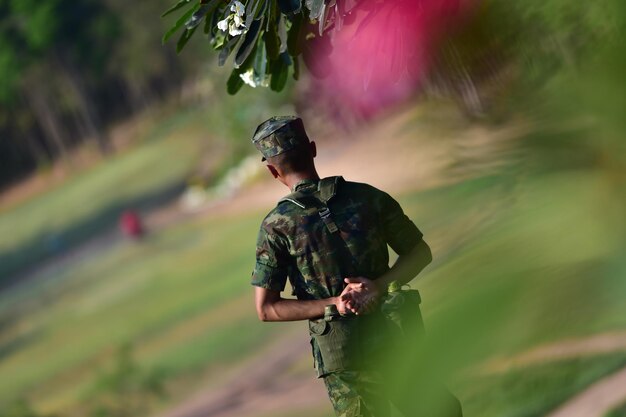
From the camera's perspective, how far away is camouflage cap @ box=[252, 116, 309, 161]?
3707mm

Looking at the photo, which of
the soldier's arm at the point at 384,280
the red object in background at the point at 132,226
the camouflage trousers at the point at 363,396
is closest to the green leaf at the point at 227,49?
the soldier's arm at the point at 384,280

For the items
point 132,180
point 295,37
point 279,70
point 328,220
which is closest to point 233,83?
point 279,70

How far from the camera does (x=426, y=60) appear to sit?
211 cm

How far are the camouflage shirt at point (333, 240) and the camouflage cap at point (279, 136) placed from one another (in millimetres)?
129

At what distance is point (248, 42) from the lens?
4.05m

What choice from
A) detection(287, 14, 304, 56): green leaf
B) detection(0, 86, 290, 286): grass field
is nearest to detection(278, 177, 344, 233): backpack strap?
detection(287, 14, 304, 56): green leaf

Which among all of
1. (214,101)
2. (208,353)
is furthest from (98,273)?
(208,353)

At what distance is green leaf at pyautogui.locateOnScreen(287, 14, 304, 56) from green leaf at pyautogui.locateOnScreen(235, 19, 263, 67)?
0.29 meters

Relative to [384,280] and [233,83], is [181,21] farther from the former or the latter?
[384,280]

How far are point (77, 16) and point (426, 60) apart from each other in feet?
148

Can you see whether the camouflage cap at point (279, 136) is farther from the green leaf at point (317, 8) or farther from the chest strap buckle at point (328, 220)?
the green leaf at point (317, 8)

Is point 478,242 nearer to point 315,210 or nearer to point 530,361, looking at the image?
point 530,361

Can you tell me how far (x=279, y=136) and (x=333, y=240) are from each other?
363mm

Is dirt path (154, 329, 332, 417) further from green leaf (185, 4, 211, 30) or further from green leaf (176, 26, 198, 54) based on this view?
green leaf (185, 4, 211, 30)
